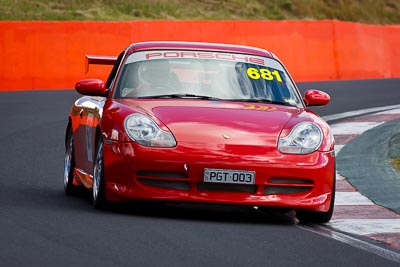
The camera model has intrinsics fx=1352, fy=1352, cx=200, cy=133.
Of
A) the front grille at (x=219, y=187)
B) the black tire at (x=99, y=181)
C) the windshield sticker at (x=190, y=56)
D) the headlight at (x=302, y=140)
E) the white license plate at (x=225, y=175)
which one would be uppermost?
the windshield sticker at (x=190, y=56)

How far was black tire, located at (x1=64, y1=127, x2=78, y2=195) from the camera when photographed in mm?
11148

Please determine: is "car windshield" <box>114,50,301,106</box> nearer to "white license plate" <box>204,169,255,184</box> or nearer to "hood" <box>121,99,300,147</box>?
"hood" <box>121,99,300,147</box>

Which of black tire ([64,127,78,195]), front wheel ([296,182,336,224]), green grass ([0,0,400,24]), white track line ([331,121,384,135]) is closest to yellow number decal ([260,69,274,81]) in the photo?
front wheel ([296,182,336,224])

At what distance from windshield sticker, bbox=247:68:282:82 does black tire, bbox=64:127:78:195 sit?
1.77 meters

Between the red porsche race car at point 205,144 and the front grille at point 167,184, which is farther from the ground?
the red porsche race car at point 205,144

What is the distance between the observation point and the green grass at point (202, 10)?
35562 mm

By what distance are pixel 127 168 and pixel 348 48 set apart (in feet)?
69.7

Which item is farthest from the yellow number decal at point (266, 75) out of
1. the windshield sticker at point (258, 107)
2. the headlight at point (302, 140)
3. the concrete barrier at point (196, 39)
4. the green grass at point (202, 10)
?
the green grass at point (202, 10)

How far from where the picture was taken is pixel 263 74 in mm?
10711

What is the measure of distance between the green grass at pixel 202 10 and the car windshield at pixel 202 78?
78.2 feet

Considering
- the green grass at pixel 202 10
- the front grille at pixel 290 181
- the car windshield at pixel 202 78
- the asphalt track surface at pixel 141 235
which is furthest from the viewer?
the green grass at pixel 202 10

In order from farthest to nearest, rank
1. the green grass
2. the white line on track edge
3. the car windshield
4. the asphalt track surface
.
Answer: the green grass, the car windshield, the white line on track edge, the asphalt track surface

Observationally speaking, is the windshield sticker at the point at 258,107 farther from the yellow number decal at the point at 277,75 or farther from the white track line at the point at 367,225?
the white track line at the point at 367,225

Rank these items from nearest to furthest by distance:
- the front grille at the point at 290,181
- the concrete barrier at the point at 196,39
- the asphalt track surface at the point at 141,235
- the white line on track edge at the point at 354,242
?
the asphalt track surface at the point at 141,235, the white line on track edge at the point at 354,242, the front grille at the point at 290,181, the concrete barrier at the point at 196,39
